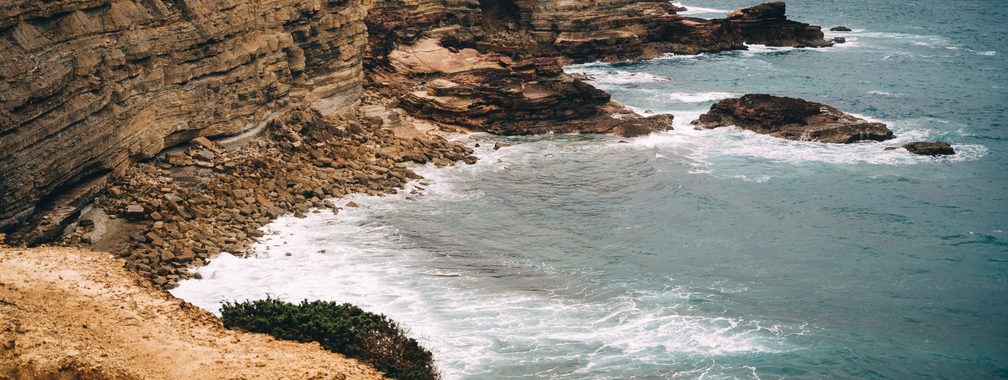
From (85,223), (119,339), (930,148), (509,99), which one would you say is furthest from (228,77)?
(930,148)

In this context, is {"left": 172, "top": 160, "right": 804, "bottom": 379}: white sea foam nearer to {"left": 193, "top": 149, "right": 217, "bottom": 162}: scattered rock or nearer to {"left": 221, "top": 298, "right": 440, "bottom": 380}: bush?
{"left": 221, "top": 298, "right": 440, "bottom": 380}: bush

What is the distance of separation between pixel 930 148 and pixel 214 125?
1163 inches

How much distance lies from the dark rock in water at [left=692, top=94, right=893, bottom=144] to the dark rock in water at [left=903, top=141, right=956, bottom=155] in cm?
202

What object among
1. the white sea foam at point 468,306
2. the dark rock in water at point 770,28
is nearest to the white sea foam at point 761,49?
the dark rock in water at point 770,28

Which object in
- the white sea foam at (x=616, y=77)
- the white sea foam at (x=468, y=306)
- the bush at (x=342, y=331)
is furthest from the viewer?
the white sea foam at (x=616, y=77)

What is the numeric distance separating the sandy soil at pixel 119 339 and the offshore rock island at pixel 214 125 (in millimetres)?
63

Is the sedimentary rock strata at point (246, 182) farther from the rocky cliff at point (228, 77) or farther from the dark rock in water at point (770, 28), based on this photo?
the dark rock in water at point (770, 28)

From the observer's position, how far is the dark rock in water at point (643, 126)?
146ft

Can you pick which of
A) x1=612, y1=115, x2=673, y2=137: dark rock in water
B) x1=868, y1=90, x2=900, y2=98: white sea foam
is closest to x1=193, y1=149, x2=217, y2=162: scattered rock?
x1=612, y1=115, x2=673, y2=137: dark rock in water

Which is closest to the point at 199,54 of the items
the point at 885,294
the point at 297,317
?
the point at 297,317

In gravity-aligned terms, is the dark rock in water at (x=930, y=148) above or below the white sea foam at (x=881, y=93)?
above

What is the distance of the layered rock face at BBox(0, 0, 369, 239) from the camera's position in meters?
24.1

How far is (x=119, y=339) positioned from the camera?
734 inches

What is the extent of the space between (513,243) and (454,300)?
5.21 m
